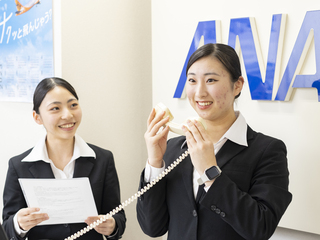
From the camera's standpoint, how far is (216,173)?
161cm

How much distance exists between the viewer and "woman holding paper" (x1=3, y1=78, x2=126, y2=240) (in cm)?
222

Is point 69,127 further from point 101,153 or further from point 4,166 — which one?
point 4,166

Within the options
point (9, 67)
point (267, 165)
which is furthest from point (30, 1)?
point (267, 165)

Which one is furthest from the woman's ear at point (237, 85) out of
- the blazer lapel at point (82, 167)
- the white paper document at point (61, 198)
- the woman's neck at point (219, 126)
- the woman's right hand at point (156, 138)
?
the blazer lapel at point (82, 167)

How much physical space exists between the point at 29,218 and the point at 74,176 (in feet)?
1.22

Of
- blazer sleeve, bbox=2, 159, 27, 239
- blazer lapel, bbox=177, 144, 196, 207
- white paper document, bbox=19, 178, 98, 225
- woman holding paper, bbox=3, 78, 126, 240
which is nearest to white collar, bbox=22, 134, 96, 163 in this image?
woman holding paper, bbox=3, 78, 126, 240

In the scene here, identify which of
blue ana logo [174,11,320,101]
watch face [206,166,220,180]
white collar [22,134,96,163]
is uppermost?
blue ana logo [174,11,320,101]

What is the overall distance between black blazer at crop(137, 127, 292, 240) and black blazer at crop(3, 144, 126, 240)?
1.51ft

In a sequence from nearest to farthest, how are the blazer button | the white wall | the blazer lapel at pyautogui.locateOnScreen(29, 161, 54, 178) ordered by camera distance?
the blazer button → the blazer lapel at pyautogui.locateOnScreen(29, 161, 54, 178) → the white wall

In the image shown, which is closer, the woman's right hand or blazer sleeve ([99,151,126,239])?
the woman's right hand

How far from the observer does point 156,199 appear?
72.8 inches

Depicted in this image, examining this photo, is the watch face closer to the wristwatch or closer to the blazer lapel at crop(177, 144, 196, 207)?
the wristwatch

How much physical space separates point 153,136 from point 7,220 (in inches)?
40.9

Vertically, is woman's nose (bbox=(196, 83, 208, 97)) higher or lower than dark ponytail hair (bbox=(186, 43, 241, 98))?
lower
